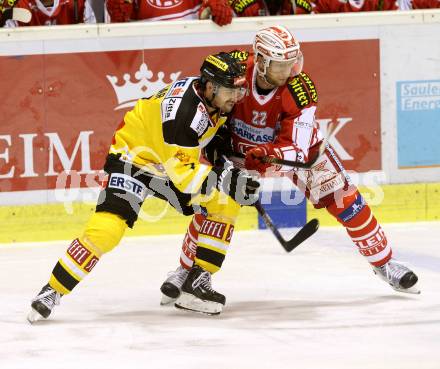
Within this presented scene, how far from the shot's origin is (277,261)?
605 cm

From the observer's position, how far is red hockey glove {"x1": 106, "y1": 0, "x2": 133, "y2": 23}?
6.71 m

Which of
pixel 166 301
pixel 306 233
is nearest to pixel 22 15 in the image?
pixel 166 301

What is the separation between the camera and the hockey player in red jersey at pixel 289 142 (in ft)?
15.8

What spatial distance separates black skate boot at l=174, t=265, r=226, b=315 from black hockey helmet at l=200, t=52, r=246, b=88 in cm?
75

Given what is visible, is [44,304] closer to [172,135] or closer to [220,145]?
[172,135]

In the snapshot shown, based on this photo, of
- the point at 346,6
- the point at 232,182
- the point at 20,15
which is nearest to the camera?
the point at 232,182

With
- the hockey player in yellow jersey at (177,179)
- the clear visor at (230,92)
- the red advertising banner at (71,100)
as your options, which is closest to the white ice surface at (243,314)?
the hockey player in yellow jersey at (177,179)

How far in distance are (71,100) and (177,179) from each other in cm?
213

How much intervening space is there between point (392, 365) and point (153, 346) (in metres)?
0.85

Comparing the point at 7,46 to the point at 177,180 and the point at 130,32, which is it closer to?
the point at 130,32

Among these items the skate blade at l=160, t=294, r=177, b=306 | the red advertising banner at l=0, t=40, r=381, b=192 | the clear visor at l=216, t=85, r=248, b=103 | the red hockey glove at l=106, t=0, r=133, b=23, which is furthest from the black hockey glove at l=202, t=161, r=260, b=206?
the red hockey glove at l=106, t=0, r=133, b=23

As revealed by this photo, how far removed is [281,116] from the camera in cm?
493

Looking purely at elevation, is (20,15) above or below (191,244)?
above

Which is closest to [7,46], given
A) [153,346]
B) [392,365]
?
[153,346]
